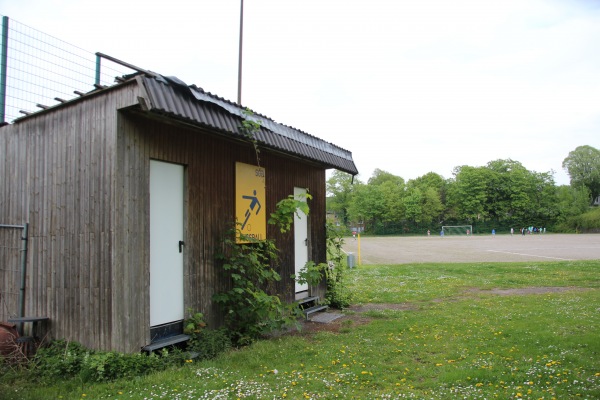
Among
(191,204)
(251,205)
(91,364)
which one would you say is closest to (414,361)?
(251,205)

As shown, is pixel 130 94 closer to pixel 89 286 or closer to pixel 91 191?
pixel 91 191

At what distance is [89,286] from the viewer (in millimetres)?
5094

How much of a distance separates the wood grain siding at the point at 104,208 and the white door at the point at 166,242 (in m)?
0.13

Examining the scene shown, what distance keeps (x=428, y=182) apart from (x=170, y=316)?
8941 cm

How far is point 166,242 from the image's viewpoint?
5617 mm

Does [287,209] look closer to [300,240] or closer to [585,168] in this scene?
[300,240]

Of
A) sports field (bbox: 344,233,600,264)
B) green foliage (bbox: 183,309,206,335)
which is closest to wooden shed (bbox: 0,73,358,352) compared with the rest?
green foliage (bbox: 183,309,206,335)

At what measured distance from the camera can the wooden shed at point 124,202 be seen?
194 inches

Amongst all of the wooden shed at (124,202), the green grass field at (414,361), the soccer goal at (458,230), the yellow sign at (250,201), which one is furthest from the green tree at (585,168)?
the wooden shed at (124,202)

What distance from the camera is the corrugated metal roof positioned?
4.84m

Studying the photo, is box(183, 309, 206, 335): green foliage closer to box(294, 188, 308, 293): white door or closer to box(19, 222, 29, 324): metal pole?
box(19, 222, 29, 324): metal pole

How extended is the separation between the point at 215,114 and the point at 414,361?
4313 mm

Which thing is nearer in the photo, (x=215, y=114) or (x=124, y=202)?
(x=124, y=202)

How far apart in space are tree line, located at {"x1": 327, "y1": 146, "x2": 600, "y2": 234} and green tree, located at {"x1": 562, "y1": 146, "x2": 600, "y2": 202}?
0.85 m
